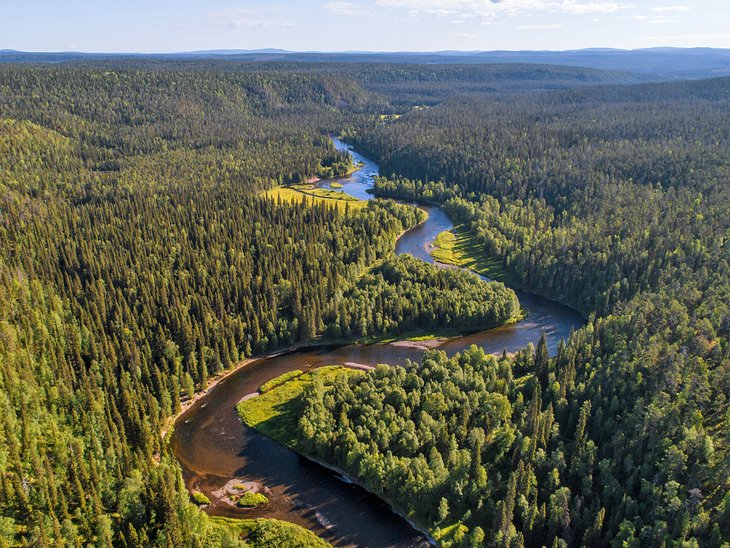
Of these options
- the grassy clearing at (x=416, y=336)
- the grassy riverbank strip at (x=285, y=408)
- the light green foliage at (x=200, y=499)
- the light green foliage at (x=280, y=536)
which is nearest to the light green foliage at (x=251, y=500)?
the light green foliage at (x=280, y=536)

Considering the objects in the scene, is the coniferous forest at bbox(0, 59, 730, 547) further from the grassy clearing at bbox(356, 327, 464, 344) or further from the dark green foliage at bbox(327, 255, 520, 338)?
the grassy clearing at bbox(356, 327, 464, 344)

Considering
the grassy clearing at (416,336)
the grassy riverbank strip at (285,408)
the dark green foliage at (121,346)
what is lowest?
the grassy riverbank strip at (285,408)

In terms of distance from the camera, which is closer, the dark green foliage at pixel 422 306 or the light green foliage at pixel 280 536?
the light green foliage at pixel 280 536

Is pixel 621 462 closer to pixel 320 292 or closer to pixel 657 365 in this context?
pixel 657 365

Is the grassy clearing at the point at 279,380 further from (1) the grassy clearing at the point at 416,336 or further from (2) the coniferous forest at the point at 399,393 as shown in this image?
(1) the grassy clearing at the point at 416,336

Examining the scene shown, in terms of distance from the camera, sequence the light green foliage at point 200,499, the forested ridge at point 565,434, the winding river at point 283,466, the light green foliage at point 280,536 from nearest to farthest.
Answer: the forested ridge at point 565,434, the light green foliage at point 280,536, the winding river at point 283,466, the light green foliage at point 200,499

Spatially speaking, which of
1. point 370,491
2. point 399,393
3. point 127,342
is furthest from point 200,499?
point 127,342

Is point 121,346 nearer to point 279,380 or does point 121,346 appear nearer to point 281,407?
point 279,380

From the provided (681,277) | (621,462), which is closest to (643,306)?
(681,277)
